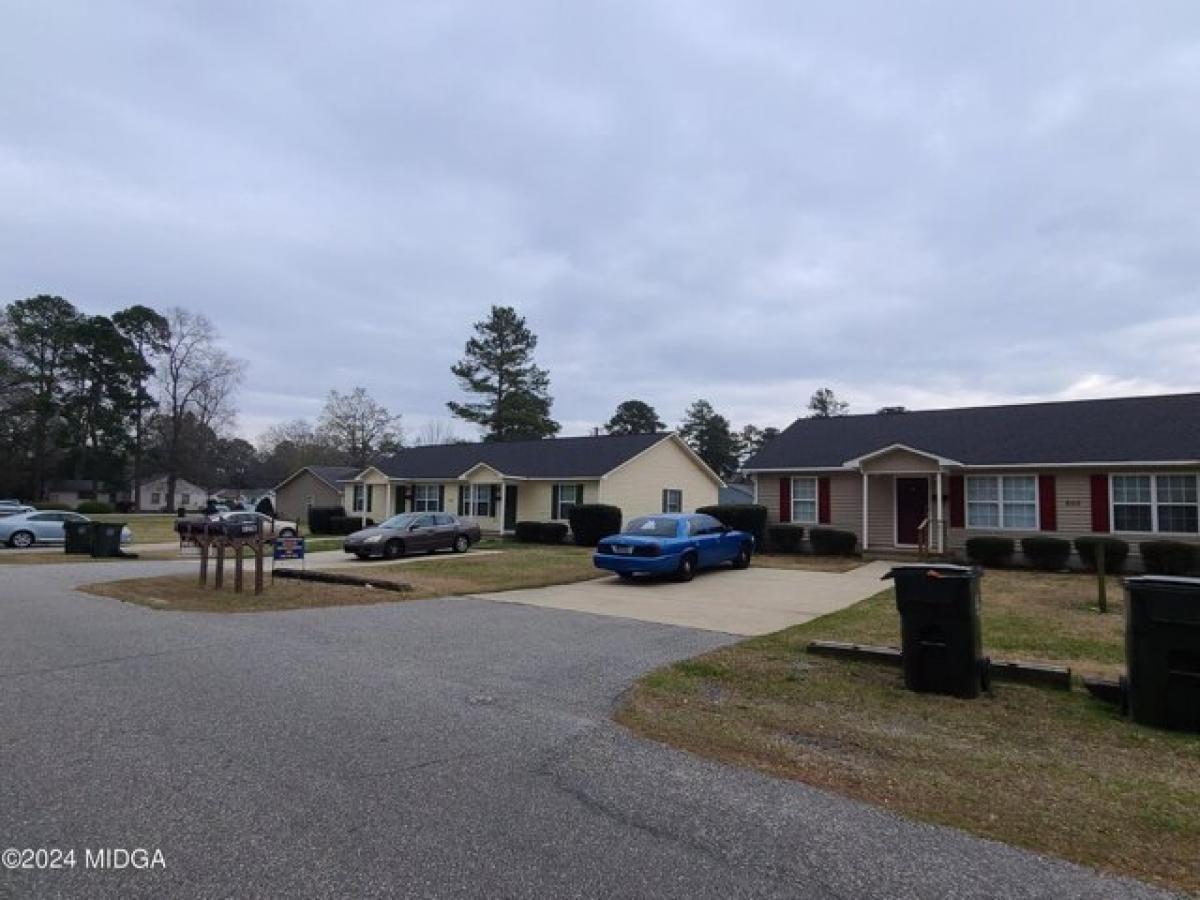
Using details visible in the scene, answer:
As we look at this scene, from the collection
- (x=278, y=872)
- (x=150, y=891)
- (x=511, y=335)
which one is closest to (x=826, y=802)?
(x=278, y=872)

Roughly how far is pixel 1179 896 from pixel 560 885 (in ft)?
8.68

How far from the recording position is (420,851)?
135 inches

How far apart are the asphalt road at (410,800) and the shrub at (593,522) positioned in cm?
2003

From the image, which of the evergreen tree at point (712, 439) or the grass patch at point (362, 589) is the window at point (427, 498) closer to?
the grass patch at point (362, 589)

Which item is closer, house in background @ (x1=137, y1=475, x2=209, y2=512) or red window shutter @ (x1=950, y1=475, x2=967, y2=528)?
red window shutter @ (x1=950, y1=475, x2=967, y2=528)

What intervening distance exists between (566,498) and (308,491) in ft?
77.2

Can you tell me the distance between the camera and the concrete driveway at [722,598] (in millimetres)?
11133

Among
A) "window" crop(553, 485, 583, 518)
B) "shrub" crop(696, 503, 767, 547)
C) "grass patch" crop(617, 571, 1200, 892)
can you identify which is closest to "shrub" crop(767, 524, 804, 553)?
"shrub" crop(696, 503, 767, 547)

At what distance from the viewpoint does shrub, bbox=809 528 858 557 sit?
71.3 ft

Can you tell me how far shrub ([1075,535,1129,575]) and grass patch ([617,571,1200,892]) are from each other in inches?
A: 439

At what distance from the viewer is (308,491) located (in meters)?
47.2

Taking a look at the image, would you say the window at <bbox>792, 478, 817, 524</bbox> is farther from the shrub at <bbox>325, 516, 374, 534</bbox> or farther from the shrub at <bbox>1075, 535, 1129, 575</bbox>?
the shrub at <bbox>325, 516, 374, 534</bbox>

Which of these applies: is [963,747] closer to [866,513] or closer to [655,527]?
[655,527]

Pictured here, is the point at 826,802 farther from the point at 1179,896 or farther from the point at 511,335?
the point at 511,335
